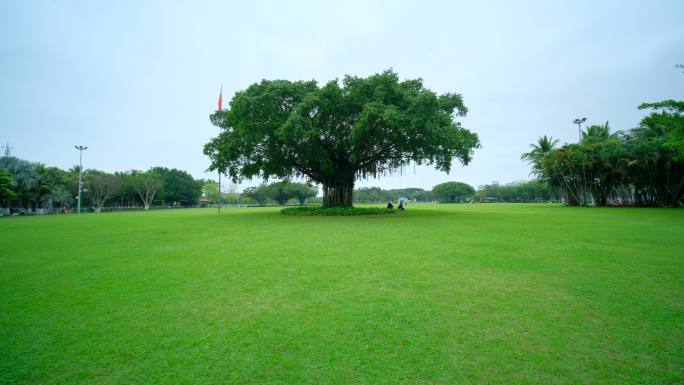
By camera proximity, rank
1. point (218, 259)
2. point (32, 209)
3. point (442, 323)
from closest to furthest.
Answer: point (442, 323)
point (218, 259)
point (32, 209)

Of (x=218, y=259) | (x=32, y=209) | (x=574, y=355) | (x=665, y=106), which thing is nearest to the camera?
(x=574, y=355)

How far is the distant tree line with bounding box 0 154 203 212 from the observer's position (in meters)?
34.8

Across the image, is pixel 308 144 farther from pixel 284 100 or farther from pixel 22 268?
pixel 22 268

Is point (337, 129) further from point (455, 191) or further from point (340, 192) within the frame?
point (455, 191)

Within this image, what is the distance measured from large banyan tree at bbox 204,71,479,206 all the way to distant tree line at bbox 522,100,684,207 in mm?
14046

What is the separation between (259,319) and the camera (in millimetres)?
3318

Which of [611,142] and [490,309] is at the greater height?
[611,142]

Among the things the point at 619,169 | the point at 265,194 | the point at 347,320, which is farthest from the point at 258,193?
the point at 347,320

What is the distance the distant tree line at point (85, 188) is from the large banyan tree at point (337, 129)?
93.6 ft

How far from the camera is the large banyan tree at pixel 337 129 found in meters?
16.3

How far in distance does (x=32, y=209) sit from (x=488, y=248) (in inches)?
2399

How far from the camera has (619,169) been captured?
92.8ft

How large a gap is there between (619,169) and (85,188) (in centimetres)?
7088

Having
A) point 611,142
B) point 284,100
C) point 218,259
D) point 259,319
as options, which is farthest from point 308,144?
point 611,142
